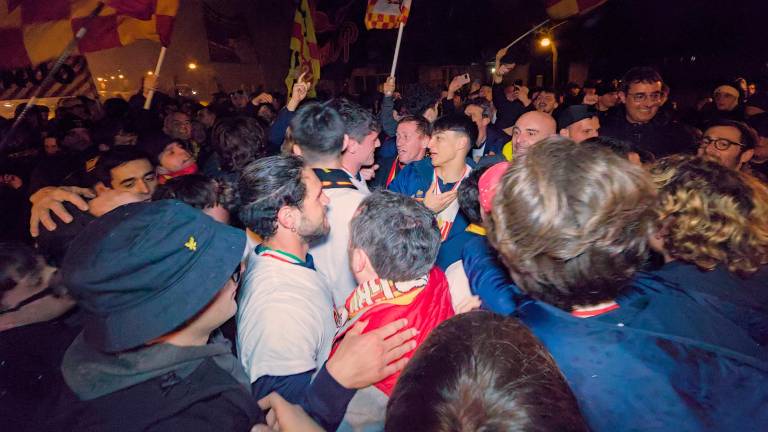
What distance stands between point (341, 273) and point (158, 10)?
532 cm

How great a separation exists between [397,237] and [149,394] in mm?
1046

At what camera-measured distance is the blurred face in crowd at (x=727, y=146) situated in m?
3.27

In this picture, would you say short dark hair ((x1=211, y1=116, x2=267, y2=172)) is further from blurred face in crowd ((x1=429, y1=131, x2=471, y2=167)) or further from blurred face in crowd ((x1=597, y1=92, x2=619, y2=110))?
blurred face in crowd ((x1=597, y1=92, x2=619, y2=110))

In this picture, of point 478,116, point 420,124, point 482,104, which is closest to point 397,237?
point 420,124

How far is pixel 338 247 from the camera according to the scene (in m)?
2.72

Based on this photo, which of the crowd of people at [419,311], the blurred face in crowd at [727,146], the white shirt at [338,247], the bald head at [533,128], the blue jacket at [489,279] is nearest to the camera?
the crowd of people at [419,311]

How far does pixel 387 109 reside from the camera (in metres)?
6.22

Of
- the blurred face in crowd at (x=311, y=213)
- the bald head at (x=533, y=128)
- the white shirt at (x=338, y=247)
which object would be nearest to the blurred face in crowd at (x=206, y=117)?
the white shirt at (x=338, y=247)

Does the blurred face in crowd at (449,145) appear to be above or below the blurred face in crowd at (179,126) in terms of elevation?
below

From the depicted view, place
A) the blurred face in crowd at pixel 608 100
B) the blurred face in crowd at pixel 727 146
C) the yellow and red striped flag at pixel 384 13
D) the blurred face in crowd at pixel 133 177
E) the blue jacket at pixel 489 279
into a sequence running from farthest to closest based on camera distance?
the blurred face in crowd at pixel 608 100 → the yellow and red striped flag at pixel 384 13 → the blurred face in crowd at pixel 727 146 → the blurred face in crowd at pixel 133 177 → the blue jacket at pixel 489 279

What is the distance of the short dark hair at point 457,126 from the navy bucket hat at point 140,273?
2.79 meters

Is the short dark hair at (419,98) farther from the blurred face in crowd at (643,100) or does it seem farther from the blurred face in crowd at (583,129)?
the blurred face in crowd at (643,100)

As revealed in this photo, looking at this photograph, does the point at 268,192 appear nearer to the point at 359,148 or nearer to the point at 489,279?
the point at 489,279

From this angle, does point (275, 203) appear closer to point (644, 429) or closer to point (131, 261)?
point (131, 261)
